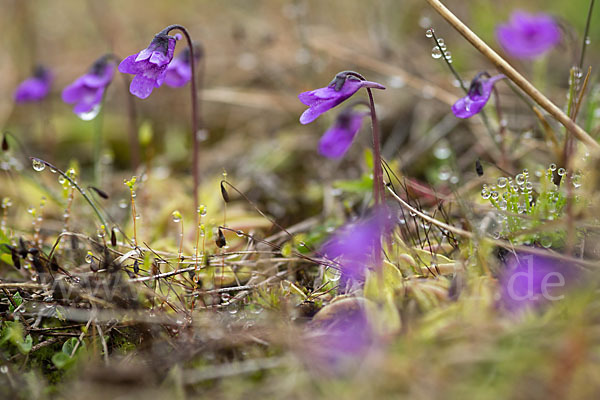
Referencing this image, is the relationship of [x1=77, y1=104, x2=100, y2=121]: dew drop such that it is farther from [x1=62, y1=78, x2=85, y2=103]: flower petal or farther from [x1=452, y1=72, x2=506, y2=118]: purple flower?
[x1=452, y1=72, x2=506, y2=118]: purple flower

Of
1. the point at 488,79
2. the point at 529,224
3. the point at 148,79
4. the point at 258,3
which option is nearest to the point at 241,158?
the point at 148,79

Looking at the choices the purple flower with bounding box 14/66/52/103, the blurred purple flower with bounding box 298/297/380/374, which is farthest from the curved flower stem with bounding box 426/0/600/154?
the purple flower with bounding box 14/66/52/103

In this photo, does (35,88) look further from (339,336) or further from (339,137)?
(339,336)

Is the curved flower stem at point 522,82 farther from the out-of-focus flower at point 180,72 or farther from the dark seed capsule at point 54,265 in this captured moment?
the dark seed capsule at point 54,265

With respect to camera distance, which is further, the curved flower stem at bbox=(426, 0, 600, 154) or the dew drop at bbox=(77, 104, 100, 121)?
the dew drop at bbox=(77, 104, 100, 121)

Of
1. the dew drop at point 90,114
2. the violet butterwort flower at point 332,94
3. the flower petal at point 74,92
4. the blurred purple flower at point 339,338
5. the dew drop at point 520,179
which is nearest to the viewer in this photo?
the blurred purple flower at point 339,338

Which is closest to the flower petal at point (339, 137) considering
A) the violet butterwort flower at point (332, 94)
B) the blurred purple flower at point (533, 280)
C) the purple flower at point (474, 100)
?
the violet butterwort flower at point (332, 94)
